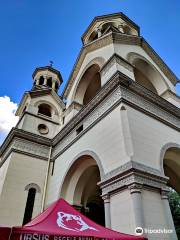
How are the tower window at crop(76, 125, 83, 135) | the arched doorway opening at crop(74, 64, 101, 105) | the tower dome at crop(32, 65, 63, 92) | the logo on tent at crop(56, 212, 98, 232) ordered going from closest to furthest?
the logo on tent at crop(56, 212, 98, 232) → the tower window at crop(76, 125, 83, 135) → the arched doorway opening at crop(74, 64, 101, 105) → the tower dome at crop(32, 65, 63, 92)

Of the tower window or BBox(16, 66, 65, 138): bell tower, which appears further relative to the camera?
BBox(16, 66, 65, 138): bell tower

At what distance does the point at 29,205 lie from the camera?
1091cm

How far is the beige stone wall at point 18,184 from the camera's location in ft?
32.9

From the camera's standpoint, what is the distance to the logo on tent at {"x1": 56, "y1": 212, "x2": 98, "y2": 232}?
3.63 meters

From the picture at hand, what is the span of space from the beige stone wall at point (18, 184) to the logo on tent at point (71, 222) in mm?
7135

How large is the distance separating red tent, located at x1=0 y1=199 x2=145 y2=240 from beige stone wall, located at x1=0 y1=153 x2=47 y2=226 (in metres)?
6.89

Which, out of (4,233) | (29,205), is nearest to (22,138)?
(29,205)

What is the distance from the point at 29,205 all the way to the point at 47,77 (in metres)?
12.1

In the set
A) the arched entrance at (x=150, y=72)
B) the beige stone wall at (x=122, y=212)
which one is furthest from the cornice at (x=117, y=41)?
the beige stone wall at (x=122, y=212)

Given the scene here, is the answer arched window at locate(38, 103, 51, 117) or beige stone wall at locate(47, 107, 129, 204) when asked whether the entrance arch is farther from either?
arched window at locate(38, 103, 51, 117)

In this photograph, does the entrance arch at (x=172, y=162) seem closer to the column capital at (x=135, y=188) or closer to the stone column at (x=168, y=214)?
the stone column at (x=168, y=214)

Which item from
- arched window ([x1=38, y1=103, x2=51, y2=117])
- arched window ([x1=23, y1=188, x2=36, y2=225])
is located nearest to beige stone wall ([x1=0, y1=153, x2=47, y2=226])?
arched window ([x1=23, y1=188, x2=36, y2=225])

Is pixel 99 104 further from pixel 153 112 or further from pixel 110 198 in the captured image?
pixel 110 198

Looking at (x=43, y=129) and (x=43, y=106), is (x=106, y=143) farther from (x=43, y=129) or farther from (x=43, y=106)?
(x=43, y=106)
